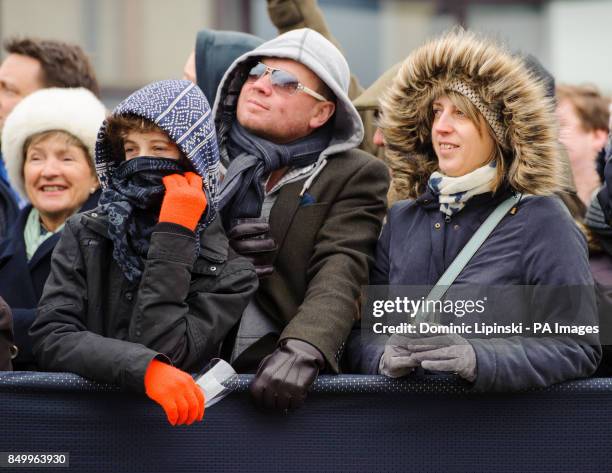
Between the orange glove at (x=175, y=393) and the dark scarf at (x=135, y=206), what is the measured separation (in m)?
0.37

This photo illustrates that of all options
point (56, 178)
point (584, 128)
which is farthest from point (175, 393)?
point (584, 128)

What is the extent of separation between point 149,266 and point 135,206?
0.23 meters

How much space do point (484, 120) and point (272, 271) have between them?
831mm

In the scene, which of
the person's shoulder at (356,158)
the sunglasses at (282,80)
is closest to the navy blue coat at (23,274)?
the sunglasses at (282,80)

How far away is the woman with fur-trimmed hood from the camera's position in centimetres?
312

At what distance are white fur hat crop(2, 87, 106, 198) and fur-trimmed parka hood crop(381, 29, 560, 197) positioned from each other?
1.23 metres

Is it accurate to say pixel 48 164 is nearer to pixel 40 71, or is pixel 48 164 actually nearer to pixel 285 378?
pixel 40 71

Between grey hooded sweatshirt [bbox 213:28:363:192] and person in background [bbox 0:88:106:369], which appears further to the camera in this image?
person in background [bbox 0:88:106:369]

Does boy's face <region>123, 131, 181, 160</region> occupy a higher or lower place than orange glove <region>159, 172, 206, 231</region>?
higher

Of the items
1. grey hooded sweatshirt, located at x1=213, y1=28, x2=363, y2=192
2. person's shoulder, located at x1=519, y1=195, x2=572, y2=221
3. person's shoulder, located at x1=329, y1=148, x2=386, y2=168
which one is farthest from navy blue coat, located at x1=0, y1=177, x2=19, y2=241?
person's shoulder, located at x1=519, y1=195, x2=572, y2=221

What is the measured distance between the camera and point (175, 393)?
3.06 m

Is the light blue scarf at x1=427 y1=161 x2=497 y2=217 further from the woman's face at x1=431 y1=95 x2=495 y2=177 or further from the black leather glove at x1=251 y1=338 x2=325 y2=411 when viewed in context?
the black leather glove at x1=251 y1=338 x2=325 y2=411

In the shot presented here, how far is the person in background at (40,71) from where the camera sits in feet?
17.1

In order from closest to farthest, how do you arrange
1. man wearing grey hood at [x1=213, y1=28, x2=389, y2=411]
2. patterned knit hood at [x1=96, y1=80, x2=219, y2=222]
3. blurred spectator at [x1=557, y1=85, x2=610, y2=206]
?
patterned knit hood at [x1=96, y1=80, x2=219, y2=222], man wearing grey hood at [x1=213, y1=28, x2=389, y2=411], blurred spectator at [x1=557, y1=85, x2=610, y2=206]
